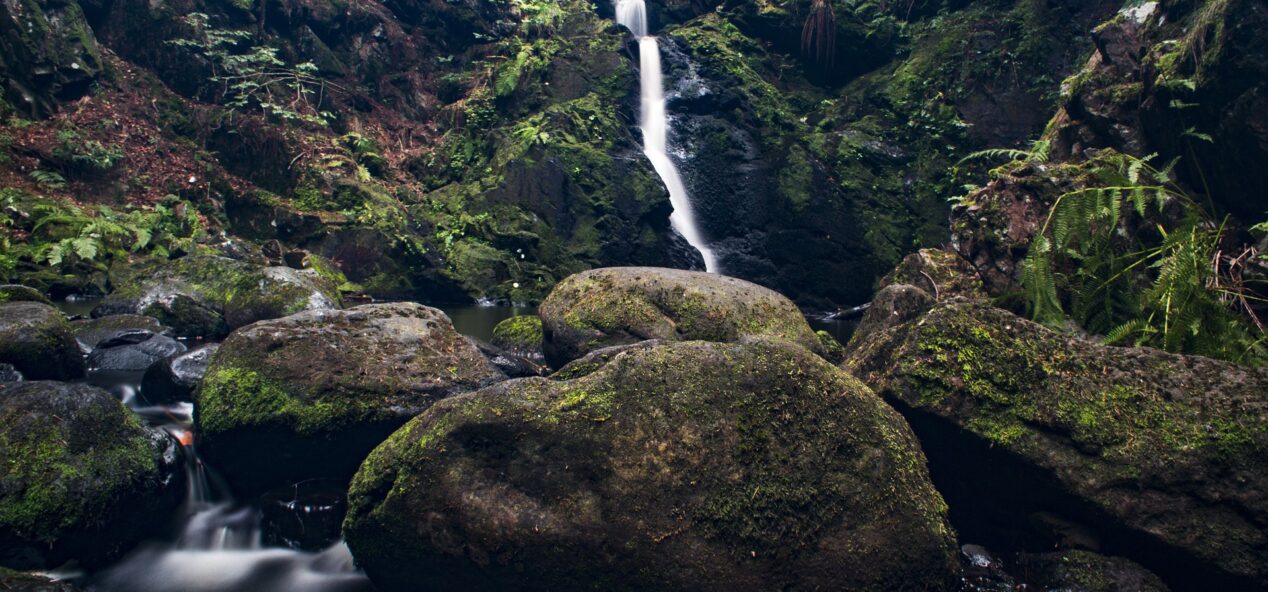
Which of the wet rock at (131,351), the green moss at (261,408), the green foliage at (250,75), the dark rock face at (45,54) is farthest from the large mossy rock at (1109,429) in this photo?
the dark rock face at (45,54)

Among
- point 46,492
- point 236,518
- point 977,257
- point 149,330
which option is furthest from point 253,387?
point 977,257

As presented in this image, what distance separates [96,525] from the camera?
3986 mm

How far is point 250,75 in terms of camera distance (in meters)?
16.4

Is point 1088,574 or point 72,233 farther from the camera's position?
point 72,233

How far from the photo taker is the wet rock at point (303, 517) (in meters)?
4.24

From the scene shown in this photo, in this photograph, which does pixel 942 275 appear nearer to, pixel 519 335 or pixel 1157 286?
pixel 1157 286

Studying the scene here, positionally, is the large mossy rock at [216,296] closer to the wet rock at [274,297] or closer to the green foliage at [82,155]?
the wet rock at [274,297]

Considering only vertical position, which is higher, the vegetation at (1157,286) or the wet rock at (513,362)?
the vegetation at (1157,286)

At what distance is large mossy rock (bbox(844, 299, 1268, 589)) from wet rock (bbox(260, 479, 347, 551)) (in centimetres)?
351

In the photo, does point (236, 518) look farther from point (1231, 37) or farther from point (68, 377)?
point (1231, 37)

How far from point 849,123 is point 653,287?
13174 millimetres

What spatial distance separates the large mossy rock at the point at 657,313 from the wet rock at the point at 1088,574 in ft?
11.1

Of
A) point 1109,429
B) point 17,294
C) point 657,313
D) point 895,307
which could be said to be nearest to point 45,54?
point 17,294

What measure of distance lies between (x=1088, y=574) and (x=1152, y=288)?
2.08 metres
